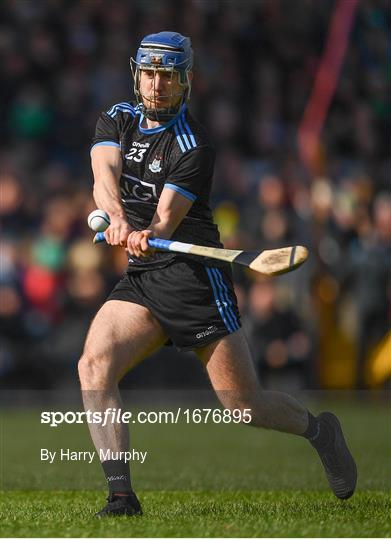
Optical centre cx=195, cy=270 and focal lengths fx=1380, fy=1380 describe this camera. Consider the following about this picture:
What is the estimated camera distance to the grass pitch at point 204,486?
539 centimetres

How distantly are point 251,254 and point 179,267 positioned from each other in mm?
383

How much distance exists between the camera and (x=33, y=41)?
14.3 meters

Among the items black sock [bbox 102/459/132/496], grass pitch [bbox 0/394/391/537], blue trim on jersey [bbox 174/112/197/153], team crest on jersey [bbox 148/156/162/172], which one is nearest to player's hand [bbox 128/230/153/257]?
team crest on jersey [bbox 148/156/162/172]

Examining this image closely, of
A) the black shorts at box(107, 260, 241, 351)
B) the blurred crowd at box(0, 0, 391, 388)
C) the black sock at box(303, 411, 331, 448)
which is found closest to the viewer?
the black shorts at box(107, 260, 241, 351)

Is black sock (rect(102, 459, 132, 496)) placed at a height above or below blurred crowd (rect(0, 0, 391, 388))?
above

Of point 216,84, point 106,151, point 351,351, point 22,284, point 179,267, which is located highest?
point 106,151

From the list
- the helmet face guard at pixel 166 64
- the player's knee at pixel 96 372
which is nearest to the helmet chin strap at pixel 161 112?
the helmet face guard at pixel 166 64

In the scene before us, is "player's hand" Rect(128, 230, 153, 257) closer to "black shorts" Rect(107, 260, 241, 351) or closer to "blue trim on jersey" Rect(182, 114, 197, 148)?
"black shorts" Rect(107, 260, 241, 351)

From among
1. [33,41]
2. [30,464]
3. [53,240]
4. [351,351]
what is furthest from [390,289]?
[30,464]

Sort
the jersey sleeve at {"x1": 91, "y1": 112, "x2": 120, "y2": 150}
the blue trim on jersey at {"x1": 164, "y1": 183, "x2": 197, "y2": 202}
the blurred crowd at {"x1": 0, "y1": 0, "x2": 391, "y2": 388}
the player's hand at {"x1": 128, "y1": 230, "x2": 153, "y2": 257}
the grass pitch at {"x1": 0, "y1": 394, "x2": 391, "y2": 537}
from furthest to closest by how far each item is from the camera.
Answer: the blurred crowd at {"x1": 0, "y1": 0, "x2": 391, "y2": 388}
the jersey sleeve at {"x1": 91, "y1": 112, "x2": 120, "y2": 150}
the blue trim on jersey at {"x1": 164, "y1": 183, "x2": 197, "y2": 202}
the player's hand at {"x1": 128, "y1": 230, "x2": 153, "y2": 257}
the grass pitch at {"x1": 0, "y1": 394, "x2": 391, "y2": 537}

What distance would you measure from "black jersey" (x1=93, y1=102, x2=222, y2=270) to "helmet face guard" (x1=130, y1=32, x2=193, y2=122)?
2.4 inches

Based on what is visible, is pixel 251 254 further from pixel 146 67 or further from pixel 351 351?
pixel 351 351

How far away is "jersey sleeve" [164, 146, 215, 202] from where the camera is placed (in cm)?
585

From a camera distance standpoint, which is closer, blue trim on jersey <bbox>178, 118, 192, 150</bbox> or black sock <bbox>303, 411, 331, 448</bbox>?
blue trim on jersey <bbox>178, 118, 192, 150</bbox>
